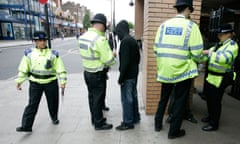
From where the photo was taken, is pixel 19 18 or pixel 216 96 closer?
pixel 216 96

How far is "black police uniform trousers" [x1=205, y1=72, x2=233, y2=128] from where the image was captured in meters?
2.59

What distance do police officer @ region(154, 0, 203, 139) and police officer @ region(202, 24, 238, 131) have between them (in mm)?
417

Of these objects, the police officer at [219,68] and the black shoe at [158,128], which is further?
the black shoe at [158,128]

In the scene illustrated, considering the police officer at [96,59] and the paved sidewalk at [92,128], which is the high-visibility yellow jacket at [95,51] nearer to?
the police officer at [96,59]

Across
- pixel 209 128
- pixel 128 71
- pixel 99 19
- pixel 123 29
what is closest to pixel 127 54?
pixel 128 71

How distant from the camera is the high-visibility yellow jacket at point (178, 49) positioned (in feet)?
7.14

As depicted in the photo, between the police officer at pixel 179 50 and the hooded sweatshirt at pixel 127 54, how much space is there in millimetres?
399

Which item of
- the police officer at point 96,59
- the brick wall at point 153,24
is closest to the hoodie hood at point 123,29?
the police officer at point 96,59

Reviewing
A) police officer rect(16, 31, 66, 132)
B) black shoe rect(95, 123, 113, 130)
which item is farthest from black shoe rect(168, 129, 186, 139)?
police officer rect(16, 31, 66, 132)

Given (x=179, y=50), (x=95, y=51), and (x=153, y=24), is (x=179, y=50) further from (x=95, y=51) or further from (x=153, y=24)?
(x=95, y=51)

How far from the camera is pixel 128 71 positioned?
2725 mm

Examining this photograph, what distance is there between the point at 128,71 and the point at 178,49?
82 cm

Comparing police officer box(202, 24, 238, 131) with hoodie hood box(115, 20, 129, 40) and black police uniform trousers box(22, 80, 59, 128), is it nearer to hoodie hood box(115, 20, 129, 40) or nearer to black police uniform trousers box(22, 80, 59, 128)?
hoodie hood box(115, 20, 129, 40)

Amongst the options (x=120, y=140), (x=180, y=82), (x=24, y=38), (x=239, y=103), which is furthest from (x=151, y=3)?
(x=24, y=38)
